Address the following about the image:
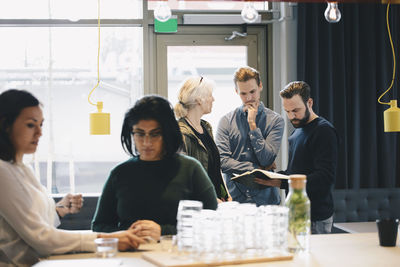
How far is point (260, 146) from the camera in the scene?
363 cm

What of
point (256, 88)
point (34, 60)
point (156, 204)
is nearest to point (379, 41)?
point (256, 88)

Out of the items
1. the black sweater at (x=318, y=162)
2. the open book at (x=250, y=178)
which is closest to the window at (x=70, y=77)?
the open book at (x=250, y=178)

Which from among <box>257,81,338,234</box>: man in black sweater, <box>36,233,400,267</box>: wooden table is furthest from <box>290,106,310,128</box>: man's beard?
<box>36,233,400,267</box>: wooden table

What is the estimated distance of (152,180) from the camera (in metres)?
2.30

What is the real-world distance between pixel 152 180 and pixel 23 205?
0.55 m

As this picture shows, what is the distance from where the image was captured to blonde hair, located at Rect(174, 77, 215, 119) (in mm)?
3359

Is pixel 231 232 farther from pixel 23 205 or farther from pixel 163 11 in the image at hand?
pixel 163 11

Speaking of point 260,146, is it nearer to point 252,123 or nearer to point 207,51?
point 252,123

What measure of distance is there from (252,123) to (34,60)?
2.41m

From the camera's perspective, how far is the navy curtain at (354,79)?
5.07m

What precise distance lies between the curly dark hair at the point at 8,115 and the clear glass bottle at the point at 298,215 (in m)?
1.07

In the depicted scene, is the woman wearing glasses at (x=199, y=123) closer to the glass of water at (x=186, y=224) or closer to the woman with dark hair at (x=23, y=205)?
the woman with dark hair at (x=23, y=205)

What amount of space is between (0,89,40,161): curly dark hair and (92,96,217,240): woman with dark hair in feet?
1.48

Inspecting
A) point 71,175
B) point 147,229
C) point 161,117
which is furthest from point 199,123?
point 71,175
